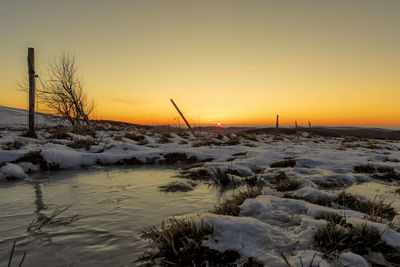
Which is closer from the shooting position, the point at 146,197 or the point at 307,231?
the point at 307,231

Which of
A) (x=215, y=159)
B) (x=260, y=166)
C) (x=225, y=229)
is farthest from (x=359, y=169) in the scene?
(x=225, y=229)

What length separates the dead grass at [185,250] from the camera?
164 centimetres

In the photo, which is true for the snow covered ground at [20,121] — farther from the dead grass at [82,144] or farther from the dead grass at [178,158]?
the dead grass at [178,158]

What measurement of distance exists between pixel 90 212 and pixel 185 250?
1.56m

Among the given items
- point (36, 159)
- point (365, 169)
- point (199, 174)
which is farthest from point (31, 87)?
point (365, 169)

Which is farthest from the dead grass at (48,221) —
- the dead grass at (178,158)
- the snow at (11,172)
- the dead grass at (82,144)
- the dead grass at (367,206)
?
the dead grass at (82,144)

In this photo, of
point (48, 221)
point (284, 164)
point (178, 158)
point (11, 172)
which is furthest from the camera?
point (178, 158)

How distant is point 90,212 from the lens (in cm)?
269

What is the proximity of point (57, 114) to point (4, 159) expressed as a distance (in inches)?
443

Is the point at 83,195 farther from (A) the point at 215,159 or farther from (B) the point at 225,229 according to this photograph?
(A) the point at 215,159

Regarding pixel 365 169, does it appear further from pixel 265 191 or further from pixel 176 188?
pixel 176 188

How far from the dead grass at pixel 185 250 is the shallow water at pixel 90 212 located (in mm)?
160

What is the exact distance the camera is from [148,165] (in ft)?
20.8

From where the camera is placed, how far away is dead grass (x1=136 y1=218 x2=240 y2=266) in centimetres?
164
